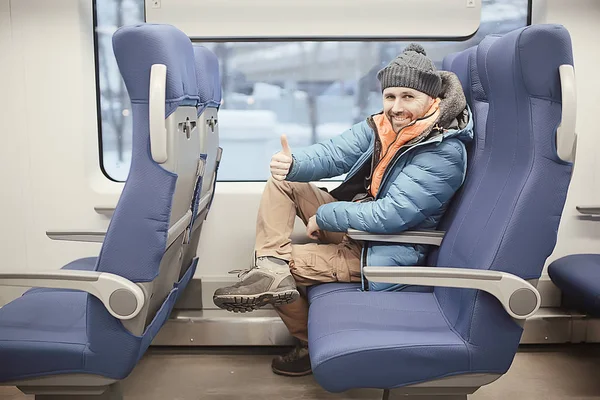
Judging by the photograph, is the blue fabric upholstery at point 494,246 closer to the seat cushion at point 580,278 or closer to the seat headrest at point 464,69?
the seat headrest at point 464,69

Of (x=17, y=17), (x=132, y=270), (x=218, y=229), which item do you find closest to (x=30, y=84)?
(x=17, y=17)

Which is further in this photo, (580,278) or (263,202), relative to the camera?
(580,278)

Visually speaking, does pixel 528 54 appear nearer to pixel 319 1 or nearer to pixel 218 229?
pixel 319 1

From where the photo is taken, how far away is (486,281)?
5.26 ft

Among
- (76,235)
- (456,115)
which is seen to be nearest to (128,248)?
(76,235)

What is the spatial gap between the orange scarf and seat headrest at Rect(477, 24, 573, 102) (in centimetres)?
47

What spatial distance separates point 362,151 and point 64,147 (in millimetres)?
1451

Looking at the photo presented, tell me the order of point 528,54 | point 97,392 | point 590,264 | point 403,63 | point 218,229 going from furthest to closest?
1. point 218,229
2. point 590,264
3. point 403,63
4. point 97,392
5. point 528,54

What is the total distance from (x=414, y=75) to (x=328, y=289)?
0.83 metres

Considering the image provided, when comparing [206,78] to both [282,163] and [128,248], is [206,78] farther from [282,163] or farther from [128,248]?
[128,248]

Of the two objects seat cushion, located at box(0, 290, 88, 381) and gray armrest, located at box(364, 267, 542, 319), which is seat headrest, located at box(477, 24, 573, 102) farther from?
seat cushion, located at box(0, 290, 88, 381)

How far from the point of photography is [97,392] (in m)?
1.77

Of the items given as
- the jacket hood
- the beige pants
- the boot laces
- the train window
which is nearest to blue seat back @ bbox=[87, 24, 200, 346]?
the beige pants

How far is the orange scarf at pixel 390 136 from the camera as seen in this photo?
209 cm
